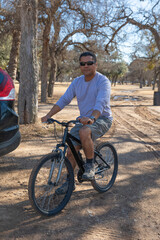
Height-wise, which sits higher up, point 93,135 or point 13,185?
point 93,135

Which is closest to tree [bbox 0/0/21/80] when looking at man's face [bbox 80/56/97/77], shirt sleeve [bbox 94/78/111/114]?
man's face [bbox 80/56/97/77]

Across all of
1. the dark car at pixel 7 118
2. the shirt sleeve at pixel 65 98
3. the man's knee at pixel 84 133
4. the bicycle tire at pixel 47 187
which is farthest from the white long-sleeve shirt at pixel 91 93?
the bicycle tire at pixel 47 187

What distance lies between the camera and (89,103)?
334cm

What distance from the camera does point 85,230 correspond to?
8.69 ft

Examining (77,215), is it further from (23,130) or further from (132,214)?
(23,130)

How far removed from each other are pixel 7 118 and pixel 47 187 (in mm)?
983

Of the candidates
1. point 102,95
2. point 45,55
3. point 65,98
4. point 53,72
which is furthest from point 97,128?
point 53,72

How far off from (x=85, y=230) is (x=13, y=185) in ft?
5.02

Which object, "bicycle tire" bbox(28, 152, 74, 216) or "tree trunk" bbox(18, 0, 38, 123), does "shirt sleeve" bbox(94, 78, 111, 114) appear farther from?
"tree trunk" bbox(18, 0, 38, 123)

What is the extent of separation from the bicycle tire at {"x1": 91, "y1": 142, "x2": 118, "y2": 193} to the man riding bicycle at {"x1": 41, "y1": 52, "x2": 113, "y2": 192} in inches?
15.0

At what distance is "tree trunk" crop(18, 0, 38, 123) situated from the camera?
285 inches

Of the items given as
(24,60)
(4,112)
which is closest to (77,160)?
(4,112)

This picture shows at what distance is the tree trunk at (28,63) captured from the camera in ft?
23.7

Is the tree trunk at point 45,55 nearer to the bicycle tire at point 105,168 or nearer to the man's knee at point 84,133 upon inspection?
the bicycle tire at point 105,168
